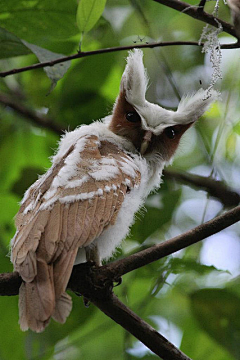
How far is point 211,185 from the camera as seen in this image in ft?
12.0

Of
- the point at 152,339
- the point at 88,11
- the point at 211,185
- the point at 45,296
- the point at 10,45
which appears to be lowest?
the point at 211,185

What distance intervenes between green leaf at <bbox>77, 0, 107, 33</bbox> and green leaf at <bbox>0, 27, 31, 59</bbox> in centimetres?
37

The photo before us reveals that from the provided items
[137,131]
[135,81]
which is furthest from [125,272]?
[135,81]

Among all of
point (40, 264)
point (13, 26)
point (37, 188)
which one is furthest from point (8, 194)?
point (40, 264)

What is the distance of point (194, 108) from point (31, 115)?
1233mm

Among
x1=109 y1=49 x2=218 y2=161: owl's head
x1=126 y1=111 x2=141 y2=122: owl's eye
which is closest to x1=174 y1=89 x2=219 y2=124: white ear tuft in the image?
x1=109 y1=49 x2=218 y2=161: owl's head

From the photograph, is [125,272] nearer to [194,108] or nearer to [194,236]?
[194,236]

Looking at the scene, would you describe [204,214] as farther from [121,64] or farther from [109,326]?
[121,64]

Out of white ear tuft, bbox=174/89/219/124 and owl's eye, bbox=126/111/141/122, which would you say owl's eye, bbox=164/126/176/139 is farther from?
owl's eye, bbox=126/111/141/122

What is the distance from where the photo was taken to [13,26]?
290cm

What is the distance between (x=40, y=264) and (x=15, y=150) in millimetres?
1920

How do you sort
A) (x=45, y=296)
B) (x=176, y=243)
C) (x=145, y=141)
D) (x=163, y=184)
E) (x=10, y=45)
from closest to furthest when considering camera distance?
(x=45, y=296)
(x=176, y=243)
(x=10, y=45)
(x=145, y=141)
(x=163, y=184)

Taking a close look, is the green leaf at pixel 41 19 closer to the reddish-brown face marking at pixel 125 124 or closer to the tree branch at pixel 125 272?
the reddish-brown face marking at pixel 125 124

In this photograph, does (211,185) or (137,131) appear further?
(211,185)
